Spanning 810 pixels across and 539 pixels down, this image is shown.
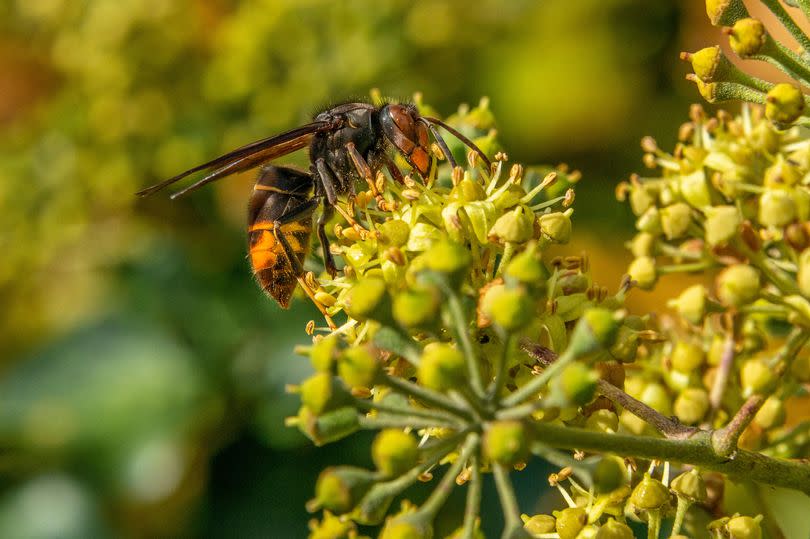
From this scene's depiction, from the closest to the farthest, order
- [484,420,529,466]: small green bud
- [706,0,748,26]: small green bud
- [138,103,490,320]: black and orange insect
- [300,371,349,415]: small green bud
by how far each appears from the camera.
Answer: [484,420,529,466]: small green bud < [300,371,349,415]: small green bud < [706,0,748,26]: small green bud < [138,103,490,320]: black and orange insect

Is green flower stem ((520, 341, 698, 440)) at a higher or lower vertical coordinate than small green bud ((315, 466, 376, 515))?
lower

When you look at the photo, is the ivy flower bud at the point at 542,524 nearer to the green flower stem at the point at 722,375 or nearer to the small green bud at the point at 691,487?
the small green bud at the point at 691,487

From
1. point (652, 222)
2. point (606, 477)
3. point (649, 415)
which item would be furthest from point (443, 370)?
point (652, 222)

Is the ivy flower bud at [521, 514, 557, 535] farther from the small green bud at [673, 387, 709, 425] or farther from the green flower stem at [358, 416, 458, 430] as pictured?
the green flower stem at [358, 416, 458, 430]

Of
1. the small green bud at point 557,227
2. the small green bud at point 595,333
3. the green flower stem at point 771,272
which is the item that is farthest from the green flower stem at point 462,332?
the green flower stem at point 771,272

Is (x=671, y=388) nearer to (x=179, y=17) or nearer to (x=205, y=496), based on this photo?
(x=205, y=496)

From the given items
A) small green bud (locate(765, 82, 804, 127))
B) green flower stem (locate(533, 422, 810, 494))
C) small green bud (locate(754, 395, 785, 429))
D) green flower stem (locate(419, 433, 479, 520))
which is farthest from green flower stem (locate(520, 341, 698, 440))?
small green bud (locate(765, 82, 804, 127))

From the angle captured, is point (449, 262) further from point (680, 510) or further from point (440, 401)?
point (680, 510)
